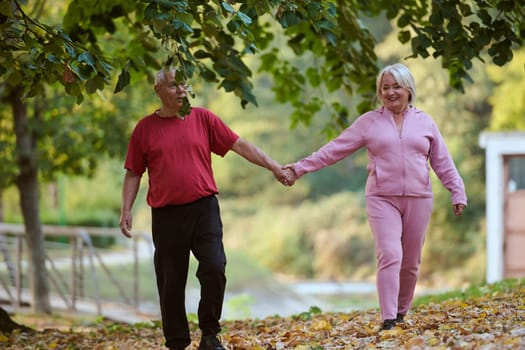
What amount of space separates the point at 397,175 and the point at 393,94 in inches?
21.4

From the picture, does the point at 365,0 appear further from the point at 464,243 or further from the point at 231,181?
the point at 231,181

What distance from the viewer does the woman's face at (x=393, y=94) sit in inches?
266

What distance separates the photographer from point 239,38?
26.6ft

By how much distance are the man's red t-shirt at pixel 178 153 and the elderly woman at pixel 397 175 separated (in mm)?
1006

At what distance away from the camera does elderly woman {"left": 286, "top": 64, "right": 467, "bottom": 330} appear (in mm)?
6711

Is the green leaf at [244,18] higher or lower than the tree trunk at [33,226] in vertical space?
higher

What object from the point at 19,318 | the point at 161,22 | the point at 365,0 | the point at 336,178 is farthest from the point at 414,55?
the point at 336,178

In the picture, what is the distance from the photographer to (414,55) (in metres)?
8.49

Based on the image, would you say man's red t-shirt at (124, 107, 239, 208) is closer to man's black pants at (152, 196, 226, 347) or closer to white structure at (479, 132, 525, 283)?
man's black pants at (152, 196, 226, 347)

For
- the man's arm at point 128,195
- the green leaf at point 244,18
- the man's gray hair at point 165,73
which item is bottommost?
the man's arm at point 128,195

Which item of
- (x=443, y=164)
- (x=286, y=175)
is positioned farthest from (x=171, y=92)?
(x=443, y=164)

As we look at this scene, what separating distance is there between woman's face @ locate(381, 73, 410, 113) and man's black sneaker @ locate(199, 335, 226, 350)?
76.1 inches

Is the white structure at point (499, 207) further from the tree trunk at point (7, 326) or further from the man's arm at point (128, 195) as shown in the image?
the man's arm at point (128, 195)

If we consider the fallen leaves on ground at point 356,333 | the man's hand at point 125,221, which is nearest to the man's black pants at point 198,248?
the man's hand at point 125,221
